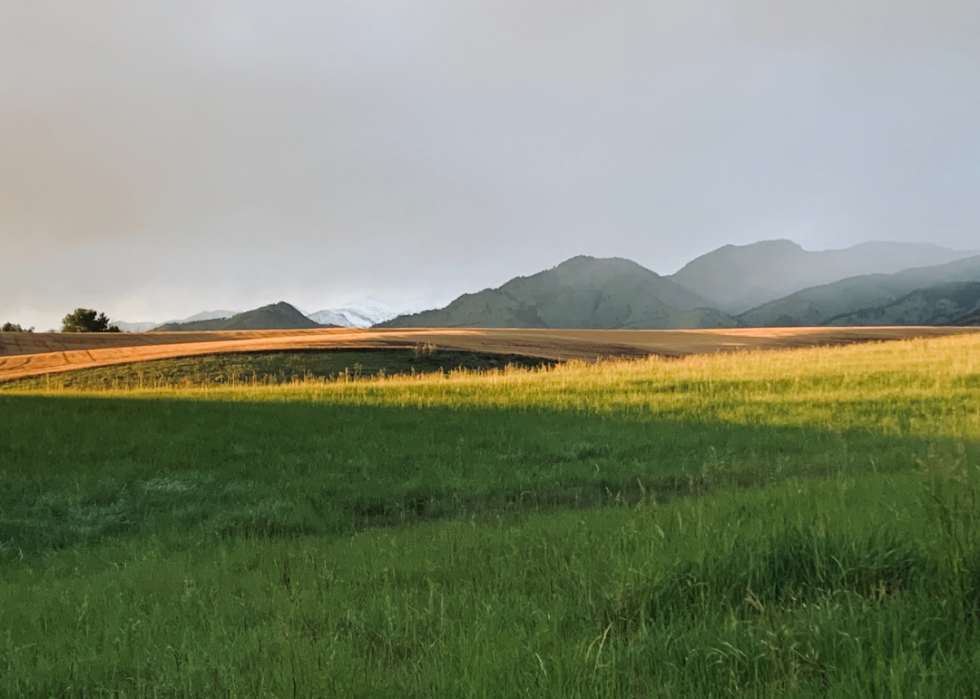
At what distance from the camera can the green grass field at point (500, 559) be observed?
3.72 m

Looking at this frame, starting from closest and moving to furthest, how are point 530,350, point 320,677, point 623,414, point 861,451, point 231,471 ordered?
1. point 320,677
2. point 861,451
3. point 231,471
4. point 623,414
5. point 530,350

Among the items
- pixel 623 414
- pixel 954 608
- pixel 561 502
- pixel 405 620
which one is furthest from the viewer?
pixel 623 414

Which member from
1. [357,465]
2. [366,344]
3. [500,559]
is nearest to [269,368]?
[366,344]

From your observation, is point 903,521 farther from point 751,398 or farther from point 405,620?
point 751,398

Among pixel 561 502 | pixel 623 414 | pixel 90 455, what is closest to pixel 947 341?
pixel 623 414

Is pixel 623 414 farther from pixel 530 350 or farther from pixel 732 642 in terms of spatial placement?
pixel 530 350

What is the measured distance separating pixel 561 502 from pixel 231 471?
7.04 metres

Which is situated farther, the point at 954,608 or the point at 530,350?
the point at 530,350

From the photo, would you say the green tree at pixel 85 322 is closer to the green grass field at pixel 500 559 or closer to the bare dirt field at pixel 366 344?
the bare dirt field at pixel 366 344

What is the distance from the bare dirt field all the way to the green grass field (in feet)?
107

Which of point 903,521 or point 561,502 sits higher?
point 903,521

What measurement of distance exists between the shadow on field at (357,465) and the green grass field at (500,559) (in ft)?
0.25

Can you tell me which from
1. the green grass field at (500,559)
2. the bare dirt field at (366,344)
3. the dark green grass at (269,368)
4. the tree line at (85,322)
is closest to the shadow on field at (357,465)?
the green grass field at (500,559)

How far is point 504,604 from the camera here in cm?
490
